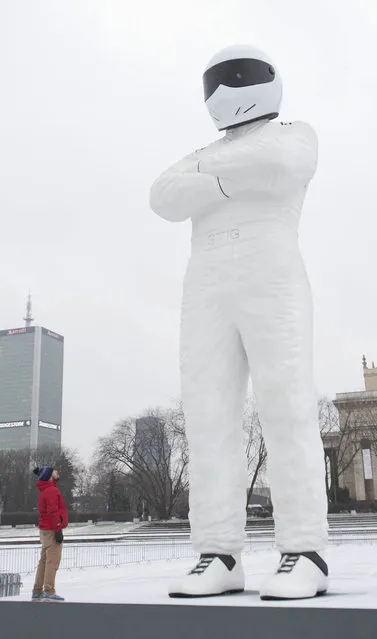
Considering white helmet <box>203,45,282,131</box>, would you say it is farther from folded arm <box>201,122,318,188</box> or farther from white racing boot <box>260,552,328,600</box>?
white racing boot <box>260,552,328,600</box>

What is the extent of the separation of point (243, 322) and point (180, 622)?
1.89 m

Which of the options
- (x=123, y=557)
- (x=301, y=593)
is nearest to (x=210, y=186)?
(x=301, y=593)

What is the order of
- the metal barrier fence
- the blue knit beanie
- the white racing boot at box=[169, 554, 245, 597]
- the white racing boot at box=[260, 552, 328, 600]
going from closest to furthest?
the white racing boot at box=[260, 552, 328, 600], the white racing boot at box=[169, 554, 245, 597], the blue knit beanie, the metal barrier fence

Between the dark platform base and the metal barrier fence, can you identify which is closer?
the dark platform base

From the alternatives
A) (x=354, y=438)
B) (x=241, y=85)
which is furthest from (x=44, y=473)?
(x=354, y=438)

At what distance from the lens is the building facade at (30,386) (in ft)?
312

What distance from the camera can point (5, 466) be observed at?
197 ft

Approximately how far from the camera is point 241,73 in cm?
455

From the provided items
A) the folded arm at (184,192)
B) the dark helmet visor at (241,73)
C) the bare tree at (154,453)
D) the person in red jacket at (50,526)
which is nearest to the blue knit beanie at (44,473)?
the person in red jacket at (50,526)

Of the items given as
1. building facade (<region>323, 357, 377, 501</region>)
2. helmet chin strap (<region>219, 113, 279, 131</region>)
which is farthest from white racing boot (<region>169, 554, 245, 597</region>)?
building facade (<region>323, 357, 377, 501</region>)

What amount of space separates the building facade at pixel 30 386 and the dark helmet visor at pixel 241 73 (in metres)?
91.6

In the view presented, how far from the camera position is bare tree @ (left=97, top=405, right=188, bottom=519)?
45.3 meters

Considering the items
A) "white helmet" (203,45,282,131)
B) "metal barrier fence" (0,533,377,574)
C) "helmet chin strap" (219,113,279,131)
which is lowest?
"metal barrier fence" (0,533,377,574)

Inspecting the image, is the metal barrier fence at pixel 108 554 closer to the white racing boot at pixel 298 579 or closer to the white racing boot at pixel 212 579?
the white racing boot at pixel 212 579
